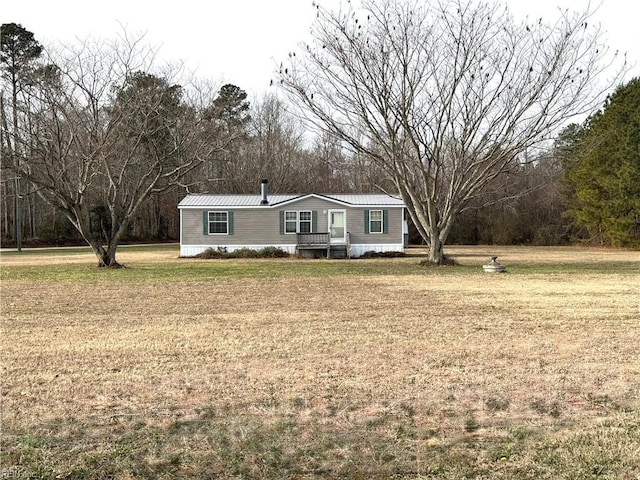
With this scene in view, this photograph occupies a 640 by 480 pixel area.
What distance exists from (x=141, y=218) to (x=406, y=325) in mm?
41359

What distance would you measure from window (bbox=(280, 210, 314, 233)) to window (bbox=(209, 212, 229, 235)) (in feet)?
7.98

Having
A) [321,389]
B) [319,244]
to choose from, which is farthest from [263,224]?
[321,389]

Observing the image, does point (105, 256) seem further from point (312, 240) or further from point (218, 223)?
point (312, 240)

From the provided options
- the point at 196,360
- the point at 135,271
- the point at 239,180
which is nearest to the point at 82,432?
the point at 196,360

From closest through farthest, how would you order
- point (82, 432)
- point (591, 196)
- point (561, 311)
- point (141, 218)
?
point (82, 432) < point (561, 311) < point (591, 196) < point (141, 218)

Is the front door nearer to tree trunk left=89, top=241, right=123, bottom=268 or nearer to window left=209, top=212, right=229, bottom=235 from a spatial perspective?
window left=209, top=212, right=229, bottom=235

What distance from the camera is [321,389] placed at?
16.8 ft

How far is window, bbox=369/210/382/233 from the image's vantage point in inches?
1114

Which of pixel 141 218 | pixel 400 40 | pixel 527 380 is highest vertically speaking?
pixel 400 40

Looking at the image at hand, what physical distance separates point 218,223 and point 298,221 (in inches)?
138

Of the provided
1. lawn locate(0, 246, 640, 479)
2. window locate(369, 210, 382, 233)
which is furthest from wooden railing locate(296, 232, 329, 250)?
lawn locate(0, 246, 640, 479)

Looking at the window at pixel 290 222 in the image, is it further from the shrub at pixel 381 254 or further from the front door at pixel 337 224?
the shrub at pixel 381 254

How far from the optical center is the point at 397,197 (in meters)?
27.9

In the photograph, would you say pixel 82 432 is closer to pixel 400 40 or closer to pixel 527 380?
pixel 527 380
